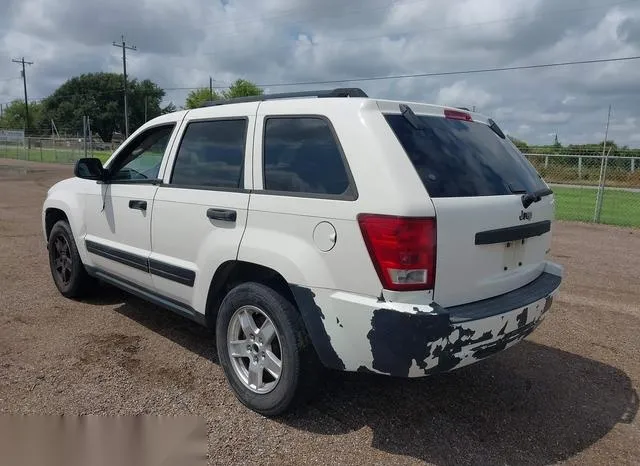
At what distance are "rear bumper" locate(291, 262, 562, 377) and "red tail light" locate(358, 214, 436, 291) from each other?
13cm

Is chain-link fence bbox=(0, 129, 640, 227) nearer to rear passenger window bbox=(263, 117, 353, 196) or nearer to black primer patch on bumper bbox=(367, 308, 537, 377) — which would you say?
rear passenger window bbox=(263, 117, 353, 196)

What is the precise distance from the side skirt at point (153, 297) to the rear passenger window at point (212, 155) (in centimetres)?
90

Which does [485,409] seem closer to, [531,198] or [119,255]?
[531,198]

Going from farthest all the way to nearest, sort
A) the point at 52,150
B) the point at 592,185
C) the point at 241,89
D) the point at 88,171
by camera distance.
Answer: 1. the point at 241,89
2. the point at 52,150
3. the point at 592,185
4. the point at 88,171

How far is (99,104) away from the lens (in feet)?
302

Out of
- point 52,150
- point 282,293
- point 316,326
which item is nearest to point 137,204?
point 282,293

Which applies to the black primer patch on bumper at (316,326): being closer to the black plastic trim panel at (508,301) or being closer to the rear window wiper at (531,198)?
the black plastic trim panel at (508,301)

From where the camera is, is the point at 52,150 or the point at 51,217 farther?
the point at 52,150

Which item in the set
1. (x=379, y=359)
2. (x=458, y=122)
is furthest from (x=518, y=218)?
(x=379, y=359)

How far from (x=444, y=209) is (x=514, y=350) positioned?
2352 mm

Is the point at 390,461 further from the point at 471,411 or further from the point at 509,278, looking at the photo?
the point at 509,278

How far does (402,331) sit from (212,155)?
1.90 metres

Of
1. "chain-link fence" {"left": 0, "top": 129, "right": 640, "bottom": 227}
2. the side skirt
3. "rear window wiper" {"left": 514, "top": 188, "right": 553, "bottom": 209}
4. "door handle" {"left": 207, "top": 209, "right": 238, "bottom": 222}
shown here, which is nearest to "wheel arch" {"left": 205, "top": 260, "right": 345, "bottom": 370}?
the side skirt

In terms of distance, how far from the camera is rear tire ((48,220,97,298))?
5223 mm
